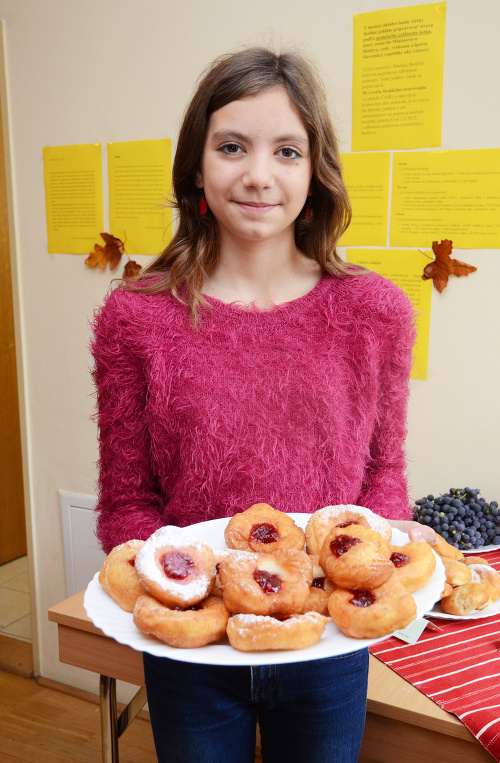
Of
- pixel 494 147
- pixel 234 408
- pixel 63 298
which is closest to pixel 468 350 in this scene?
pixel 494 147

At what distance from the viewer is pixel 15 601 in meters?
2.96

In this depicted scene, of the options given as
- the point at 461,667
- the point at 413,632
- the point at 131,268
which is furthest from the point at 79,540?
the point at 461,667

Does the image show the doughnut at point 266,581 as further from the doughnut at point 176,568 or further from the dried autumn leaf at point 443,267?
the dried autumn leaf at point 443,267

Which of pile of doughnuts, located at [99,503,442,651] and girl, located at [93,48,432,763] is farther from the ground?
girl, located at [93,48,432,763]

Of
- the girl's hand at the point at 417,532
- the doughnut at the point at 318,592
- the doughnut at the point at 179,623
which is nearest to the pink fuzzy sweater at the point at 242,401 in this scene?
the girl's hand at the point at 417,532

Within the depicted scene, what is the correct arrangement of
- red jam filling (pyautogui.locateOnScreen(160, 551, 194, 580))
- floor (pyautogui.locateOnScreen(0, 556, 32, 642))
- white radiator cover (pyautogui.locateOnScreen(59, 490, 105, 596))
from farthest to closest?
floor (pyautogui.locateOnScreen(0, 556, 32, 642)) → white radiator cover (pyautogui.locateOnScreen(59, 490, 105, 596)) → red jam filling (pyautogui.locateOnScreen(160, 551, 194, 580))

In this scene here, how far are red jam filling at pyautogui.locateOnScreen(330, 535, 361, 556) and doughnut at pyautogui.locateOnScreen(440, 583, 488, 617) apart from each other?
50 cm

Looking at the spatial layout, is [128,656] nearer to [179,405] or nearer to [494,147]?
[179,405]

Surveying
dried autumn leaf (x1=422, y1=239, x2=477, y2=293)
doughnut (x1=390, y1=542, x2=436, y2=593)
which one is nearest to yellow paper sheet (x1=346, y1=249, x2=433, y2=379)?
dried autumn leaf (x1=422, y1=239, x2=477, y2=293)

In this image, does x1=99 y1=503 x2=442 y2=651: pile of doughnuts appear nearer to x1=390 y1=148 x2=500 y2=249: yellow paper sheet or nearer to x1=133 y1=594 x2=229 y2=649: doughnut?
x1=133 y1=594 x2=229 y2=649: doughnut

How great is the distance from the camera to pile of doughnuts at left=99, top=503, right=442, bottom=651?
0.70 m

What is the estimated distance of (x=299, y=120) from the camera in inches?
41.6

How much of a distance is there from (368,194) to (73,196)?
997 millimetres

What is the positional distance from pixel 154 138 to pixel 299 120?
1.09 m
